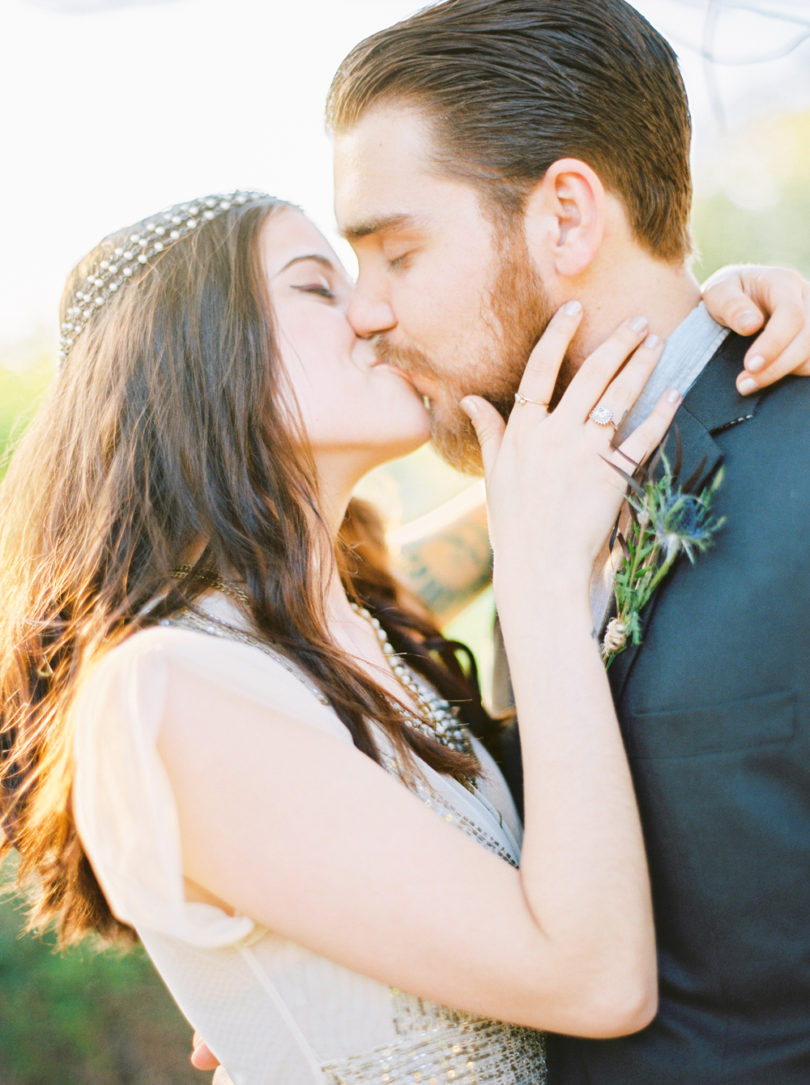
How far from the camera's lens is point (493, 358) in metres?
2.23

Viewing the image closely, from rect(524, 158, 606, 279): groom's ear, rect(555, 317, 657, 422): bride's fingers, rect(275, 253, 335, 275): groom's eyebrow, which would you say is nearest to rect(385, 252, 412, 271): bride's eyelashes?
rect(275, 253, 335, 275): groom's eyebrow

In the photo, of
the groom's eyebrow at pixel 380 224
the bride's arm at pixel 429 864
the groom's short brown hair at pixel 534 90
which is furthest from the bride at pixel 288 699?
the groom's short brown hair at pixel 534 90

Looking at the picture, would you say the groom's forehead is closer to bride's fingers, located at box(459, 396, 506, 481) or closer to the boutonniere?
bride's fingers, located at box(459, 396, 506, 481)

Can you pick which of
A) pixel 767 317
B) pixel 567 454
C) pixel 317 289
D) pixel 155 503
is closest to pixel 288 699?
pixel 155 503

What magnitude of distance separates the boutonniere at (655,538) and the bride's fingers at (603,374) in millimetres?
191

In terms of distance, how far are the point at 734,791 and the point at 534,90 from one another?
1589mm

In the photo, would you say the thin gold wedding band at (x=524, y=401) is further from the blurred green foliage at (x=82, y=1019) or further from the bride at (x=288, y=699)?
the blurred green foliage at (x=82, y=1019)

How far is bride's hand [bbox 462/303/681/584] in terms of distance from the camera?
1782 millimetres

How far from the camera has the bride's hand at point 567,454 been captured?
178 cm

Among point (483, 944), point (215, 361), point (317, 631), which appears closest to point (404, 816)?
point (483, 944)

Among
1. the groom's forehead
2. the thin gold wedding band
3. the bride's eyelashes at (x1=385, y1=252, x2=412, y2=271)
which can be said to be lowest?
the thin gold wedding band

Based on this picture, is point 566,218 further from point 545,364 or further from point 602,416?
point 602,416

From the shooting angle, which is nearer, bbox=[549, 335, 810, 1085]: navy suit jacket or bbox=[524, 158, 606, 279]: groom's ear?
bbox=[549, 335, 810, 1085]: navy suit jacket

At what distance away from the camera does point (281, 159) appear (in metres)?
3.27
